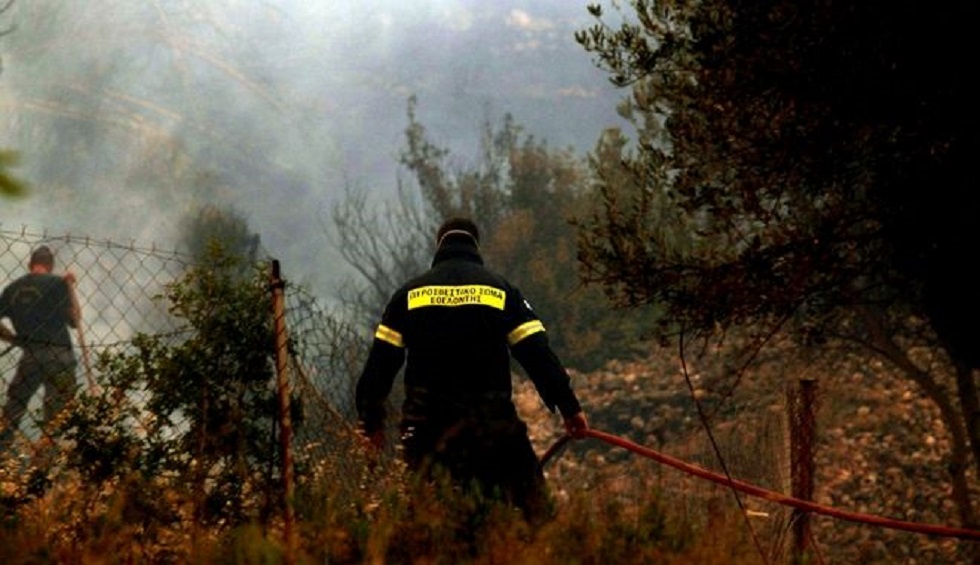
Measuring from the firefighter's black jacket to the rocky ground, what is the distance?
3.55 feet

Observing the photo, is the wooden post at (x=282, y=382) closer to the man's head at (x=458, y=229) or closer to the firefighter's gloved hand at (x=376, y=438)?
the firefighter's gloved hand at (x=376, y=438)

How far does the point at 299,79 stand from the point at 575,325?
7498cm

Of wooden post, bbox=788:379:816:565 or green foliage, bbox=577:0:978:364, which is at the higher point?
green foliage, bbox=577:0:978:364

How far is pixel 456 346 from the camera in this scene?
543cm

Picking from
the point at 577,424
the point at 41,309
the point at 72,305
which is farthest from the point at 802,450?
the point at 41,309

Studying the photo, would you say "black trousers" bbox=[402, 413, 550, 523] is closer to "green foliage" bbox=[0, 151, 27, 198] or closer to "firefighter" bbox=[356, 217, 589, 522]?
"firefighter" bbox=[356, 217, 589, 522]

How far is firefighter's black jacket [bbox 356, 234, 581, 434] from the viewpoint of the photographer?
17.8ft

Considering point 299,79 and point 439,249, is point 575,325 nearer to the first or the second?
point 439,249

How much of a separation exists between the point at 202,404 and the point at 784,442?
3.00 metres

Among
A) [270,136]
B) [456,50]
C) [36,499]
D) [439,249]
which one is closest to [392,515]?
[36,499]

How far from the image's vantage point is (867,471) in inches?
514

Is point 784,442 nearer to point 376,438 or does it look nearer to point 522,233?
point 376,438

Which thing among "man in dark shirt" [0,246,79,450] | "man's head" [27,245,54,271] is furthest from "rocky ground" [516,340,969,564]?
"man's head" [27,245,54,271]

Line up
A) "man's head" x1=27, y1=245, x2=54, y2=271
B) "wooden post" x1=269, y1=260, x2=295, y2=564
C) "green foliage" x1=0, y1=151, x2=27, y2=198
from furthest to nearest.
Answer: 1. "man's head" x1=27, y1=245, x2=54, y2=271
2. "wooden post" x1=269, y1=260, x2=295, y2=564
3. "green foliage" x1=0, y1=151, x2=27, y2=198
